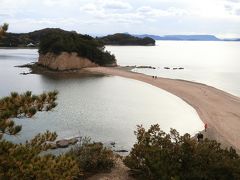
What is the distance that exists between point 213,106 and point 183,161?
3073 centimetres

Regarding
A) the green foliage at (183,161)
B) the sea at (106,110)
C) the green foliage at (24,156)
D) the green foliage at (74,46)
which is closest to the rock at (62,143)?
the sea at (106,110)

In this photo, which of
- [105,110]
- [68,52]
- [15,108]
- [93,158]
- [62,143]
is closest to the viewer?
[15,108]

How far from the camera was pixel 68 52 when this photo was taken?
86.0m

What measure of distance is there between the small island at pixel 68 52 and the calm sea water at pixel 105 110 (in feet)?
46.5

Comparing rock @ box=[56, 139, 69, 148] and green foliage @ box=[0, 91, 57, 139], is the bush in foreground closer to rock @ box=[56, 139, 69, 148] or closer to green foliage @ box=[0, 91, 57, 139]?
green foliage @ box=[0, 91, 57, 139]

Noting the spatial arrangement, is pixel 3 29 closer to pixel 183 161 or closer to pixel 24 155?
pixel 24 155

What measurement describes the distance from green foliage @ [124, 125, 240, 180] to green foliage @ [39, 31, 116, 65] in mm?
68445

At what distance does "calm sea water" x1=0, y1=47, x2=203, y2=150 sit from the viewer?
3362 cm

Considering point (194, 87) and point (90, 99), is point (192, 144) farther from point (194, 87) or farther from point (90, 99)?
point (194, 87)

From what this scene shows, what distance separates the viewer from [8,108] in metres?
12.4

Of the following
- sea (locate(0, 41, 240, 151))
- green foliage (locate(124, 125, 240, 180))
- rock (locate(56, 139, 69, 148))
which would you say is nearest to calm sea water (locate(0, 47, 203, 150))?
sea (locate(0, 41, 240, 151))

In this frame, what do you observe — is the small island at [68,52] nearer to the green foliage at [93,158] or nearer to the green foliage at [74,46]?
the green foliage at [74,46]

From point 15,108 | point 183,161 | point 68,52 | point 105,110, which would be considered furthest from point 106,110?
point 68,52

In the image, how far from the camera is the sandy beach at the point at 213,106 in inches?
1309
